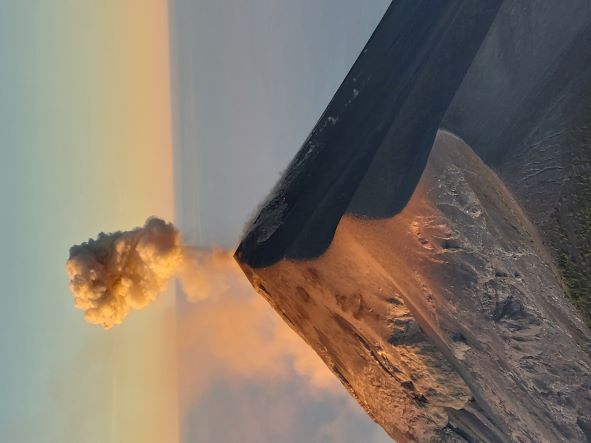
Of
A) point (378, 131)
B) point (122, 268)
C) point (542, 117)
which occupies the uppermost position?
point (122, 268)

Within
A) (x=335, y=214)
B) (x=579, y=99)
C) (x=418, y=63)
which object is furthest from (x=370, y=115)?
(x=579, y=99)

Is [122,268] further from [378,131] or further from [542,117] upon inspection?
[542,117]

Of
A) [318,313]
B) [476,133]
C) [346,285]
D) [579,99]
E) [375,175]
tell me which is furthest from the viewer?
[318,313]

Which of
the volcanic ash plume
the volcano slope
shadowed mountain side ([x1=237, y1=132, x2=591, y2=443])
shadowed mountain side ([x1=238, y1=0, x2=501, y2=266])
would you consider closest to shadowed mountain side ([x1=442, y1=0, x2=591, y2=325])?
the volcano slope

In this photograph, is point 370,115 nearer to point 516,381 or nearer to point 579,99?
point 579,99

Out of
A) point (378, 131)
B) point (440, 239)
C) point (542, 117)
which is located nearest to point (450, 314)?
point (440, 239)

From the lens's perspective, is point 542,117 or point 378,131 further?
point 378,131
